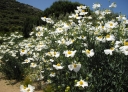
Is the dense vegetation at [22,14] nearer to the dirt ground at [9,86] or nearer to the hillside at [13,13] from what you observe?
the hillside at [13,13]

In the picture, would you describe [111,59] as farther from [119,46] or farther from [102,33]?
[102,33]

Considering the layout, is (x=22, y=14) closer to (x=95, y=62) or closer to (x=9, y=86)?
(x=9, y=86)

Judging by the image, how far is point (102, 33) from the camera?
13.5 feet

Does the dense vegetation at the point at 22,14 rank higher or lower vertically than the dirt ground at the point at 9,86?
higher

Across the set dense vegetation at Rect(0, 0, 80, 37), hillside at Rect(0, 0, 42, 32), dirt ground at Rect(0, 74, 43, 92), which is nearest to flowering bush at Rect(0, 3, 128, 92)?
dirt ground at Rect(0, 74, 43, 92)

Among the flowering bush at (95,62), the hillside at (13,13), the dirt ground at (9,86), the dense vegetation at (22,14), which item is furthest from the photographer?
the hillside at (13,13)

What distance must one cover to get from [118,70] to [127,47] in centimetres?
45

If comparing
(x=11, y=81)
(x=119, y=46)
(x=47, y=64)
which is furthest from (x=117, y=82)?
(x=11, y=81)

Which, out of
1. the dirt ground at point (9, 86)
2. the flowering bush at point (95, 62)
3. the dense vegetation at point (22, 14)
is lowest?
the dirt ground at point (9, 86)

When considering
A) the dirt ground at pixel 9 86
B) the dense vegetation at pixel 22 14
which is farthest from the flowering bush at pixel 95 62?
the dense vegetation at pixel 22 14

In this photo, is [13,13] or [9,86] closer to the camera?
[9,86]

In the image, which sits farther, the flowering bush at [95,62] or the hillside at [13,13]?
the hillside at [13,13]

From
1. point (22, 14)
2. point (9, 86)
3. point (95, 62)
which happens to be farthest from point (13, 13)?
point (95, 62)

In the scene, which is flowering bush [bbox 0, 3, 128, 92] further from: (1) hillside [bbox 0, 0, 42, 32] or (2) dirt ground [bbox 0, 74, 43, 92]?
(1) hillside [bbox 0, 0, 42, 32]
